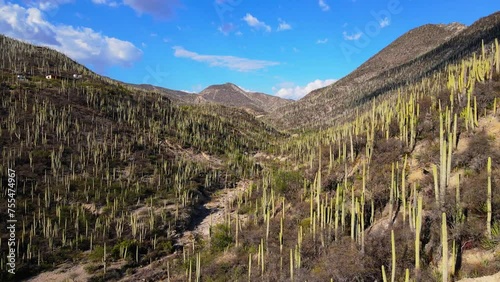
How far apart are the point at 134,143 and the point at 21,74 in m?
18.4

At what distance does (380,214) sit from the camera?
36.0 feet

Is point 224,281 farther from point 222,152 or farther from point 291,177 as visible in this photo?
point 222,152

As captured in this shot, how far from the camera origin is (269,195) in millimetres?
18438

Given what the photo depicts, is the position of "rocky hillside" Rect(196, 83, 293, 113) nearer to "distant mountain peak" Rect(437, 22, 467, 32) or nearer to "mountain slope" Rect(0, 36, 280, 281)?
"distant mountain peak" Rect(437, 22, 467, 32)

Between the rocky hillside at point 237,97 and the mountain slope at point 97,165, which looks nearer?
the mountain slope at point 97,165

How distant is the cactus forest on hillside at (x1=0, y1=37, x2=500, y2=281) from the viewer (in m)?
8.34

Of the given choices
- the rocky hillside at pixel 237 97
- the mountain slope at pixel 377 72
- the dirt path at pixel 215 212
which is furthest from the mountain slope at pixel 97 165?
the rocky hillside at pixel 237 97

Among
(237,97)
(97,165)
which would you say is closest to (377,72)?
(97,165)

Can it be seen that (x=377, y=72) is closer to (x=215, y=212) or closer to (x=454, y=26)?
(x=454, y=26)

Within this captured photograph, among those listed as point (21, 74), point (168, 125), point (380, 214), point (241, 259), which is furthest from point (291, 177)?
point (21, 74)

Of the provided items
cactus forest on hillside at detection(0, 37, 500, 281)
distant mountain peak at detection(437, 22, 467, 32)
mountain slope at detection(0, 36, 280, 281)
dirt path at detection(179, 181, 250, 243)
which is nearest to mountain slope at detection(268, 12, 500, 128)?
distant mountain peak at detection(437, 22, 467, 32)

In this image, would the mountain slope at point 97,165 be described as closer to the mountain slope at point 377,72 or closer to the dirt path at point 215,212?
the dirt path at point 215,212

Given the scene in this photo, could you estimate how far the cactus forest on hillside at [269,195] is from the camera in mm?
8344

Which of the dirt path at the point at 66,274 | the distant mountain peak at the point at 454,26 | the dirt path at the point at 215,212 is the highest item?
the distant mountain peak at the point at 454,26
